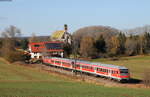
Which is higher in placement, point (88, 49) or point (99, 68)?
point (88, 49)

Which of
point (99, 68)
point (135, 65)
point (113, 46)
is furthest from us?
point (113, 46)

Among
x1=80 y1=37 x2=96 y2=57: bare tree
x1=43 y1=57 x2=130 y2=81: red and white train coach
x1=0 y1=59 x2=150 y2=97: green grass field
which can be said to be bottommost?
x1=0 y1=59 x2=150 y2=97: green grass field

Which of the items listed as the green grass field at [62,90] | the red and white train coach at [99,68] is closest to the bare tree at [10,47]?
the red and white train coach at [99,68]

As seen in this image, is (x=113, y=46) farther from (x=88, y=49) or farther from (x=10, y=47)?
(x=10, y=47)

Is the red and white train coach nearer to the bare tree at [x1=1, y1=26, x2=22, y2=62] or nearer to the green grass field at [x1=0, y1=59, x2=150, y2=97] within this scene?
the green grass field at [x1=0, y1=59, x2=150, y2=97]

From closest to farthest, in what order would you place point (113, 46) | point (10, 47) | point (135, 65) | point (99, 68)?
1. point (99, 68)
2. point (135, 65)
3. point (10, 47)
4. point (113, 46)

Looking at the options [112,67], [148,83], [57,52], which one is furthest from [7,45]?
[148,83]

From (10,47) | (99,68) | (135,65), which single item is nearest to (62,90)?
(99,68)

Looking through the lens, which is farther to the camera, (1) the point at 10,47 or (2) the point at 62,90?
(1) the point at 10,47

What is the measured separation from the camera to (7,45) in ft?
328

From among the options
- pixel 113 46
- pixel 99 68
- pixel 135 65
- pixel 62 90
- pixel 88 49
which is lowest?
pixel 62 90

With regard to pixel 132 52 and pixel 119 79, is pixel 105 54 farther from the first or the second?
pixel 119 79

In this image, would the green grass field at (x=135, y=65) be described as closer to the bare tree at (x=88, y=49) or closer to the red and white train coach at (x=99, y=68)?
the red and white train coach at (x=99, y=68)

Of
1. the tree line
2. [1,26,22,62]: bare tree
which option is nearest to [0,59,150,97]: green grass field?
[1,26,22,62]: bare tree
